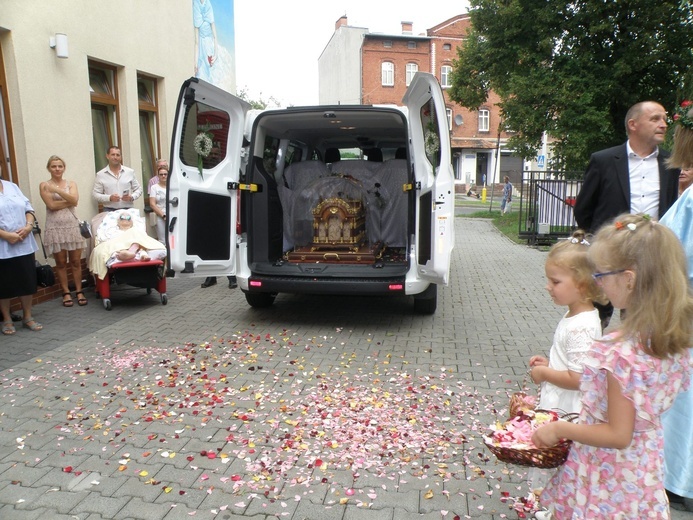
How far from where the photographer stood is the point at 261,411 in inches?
163

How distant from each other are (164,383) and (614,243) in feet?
12.6

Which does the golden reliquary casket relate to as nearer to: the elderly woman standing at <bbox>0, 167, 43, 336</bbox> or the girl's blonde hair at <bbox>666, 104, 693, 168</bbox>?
the elderly woman standing at <bbox>0, 167, 43, 336</bbox>

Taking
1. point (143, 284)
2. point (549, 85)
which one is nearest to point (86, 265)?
point (143, 284)

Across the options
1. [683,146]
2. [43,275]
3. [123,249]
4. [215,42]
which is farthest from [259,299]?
[215,42]

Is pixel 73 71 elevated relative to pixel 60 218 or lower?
elevated

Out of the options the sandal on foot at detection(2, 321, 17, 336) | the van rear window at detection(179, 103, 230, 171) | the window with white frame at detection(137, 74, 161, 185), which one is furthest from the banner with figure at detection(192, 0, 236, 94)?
the sandal on foot at detection(2, 321, 17, 336)

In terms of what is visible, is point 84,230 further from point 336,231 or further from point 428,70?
point 428,70

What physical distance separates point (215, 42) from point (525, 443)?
1279cm

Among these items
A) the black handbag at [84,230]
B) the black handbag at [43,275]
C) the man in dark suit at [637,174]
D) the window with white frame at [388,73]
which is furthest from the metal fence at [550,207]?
the window with white frame at [388,73]

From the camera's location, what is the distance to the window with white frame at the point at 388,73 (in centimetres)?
4706

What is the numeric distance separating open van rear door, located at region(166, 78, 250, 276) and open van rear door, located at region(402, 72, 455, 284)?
1.97 metres

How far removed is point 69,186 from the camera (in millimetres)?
7266

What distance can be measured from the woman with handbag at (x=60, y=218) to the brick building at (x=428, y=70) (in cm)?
4100

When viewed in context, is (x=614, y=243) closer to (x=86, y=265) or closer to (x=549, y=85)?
(x=86, y=265)
